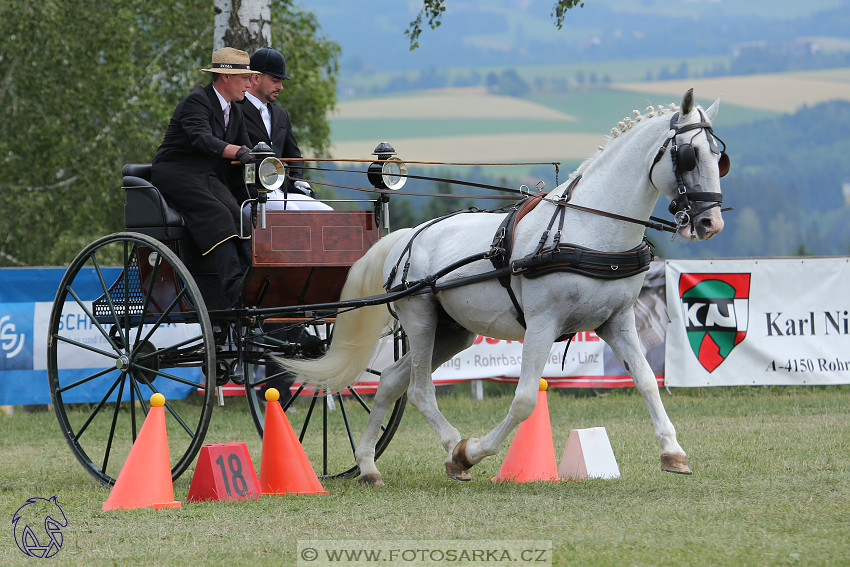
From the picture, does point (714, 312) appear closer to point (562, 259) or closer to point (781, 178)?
point (562, 259)

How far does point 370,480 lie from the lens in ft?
22.2

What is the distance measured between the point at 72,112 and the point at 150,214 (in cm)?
1387

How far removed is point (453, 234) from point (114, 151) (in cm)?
1442

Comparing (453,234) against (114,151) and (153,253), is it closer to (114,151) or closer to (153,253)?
(153,253)

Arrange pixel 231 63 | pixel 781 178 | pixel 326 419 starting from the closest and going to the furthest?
1. pixel 231 63
2. pixel 326 419
3. pixel 781 178

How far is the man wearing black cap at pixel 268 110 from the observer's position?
25.0 ft

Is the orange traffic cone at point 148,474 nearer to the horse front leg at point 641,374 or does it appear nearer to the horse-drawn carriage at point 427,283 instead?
the horse-drawn carriage at point 427,283

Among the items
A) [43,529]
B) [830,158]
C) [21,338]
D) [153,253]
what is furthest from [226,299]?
[830,158]

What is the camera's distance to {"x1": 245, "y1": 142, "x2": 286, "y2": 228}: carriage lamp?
6.34m

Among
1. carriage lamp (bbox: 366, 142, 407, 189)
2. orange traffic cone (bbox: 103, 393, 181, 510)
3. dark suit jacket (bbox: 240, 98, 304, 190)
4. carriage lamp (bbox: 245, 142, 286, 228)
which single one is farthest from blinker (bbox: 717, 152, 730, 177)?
orange traffic cone (bbox: 103, 393, 181, 510)

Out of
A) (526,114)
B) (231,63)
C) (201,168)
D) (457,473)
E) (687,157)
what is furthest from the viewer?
(526,114)

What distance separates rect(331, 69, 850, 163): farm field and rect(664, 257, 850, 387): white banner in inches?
3241

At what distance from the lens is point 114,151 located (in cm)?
1980

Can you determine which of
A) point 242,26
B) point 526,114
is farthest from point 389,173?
point 526,114
